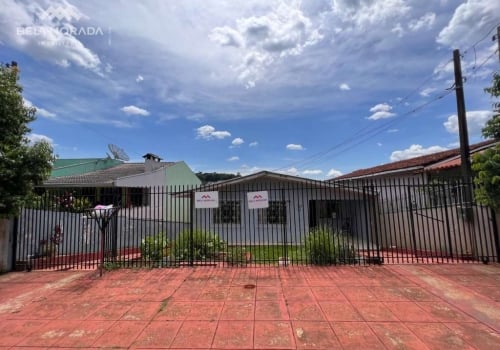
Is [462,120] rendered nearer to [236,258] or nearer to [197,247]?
[236,258]

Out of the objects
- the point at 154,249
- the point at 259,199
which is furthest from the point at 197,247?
the point at 259,199

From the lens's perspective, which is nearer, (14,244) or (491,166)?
(491,166)

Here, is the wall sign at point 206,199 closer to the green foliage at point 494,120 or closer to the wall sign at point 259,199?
the wall sign at point 259,199

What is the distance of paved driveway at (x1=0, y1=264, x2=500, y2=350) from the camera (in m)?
3.72

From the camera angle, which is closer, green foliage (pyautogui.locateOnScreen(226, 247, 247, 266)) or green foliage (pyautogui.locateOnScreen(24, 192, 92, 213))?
green foliage (pyautogui.locateOnScreen(24, 192, 92, 213))

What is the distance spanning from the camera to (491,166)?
6516mm

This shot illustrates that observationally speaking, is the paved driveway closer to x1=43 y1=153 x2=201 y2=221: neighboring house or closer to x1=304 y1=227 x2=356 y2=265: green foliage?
x1=304 y1=227 x2=356 y2=265: green foliage

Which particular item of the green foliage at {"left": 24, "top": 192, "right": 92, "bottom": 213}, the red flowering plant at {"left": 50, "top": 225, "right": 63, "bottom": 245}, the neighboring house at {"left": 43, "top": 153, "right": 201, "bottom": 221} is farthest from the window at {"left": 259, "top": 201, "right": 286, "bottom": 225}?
the red flowering plant at {"left": 50, "top": 225, "right": 63, "bottom": 245}

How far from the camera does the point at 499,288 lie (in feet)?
18.1

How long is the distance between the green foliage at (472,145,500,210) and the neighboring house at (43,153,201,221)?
1015cm

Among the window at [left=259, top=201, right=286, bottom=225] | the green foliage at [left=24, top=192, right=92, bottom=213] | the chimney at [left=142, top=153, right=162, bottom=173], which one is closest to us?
the green foliage at [left=24, top=192, right=92, bottom=213]

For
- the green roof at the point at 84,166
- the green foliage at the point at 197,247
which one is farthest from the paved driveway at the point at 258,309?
the green roof at the point at 84,166

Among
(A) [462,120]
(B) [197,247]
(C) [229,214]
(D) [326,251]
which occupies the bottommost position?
(D) [326,251]

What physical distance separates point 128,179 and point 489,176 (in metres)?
15.4
